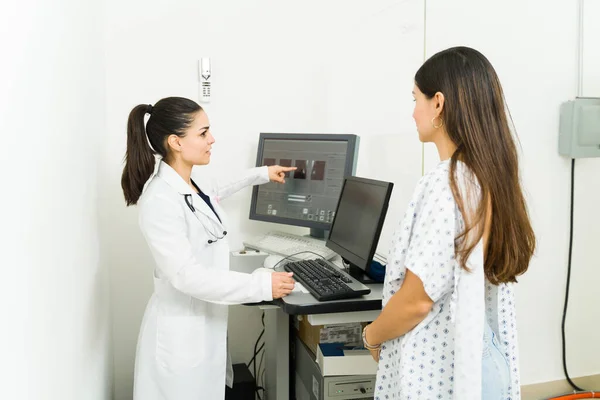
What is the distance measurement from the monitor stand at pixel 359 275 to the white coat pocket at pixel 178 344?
554 mm

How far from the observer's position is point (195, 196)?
5.49 ft

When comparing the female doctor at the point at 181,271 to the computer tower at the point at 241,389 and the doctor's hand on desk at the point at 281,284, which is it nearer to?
the doctor's hand on desk at the point at 281,284

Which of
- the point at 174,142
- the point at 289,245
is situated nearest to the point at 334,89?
the point at 289,245

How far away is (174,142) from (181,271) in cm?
45

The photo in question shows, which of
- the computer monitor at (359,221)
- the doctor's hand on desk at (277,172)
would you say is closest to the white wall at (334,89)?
the doctor's hand on desk at (277,172)

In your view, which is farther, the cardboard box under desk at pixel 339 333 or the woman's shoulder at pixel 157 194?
the cardboard box under desk at pixel 339 333

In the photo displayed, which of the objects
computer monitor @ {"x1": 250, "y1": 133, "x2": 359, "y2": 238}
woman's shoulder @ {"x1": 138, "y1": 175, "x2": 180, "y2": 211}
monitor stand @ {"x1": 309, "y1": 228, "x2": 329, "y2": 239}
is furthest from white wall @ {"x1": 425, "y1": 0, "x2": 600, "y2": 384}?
woman's shoulder @ {"x1": 138, "y1": 175, "x2": 180, "y2": 211}

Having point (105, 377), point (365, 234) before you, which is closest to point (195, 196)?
point (365, 234)

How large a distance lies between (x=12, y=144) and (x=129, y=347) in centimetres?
187

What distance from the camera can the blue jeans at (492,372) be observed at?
122cm

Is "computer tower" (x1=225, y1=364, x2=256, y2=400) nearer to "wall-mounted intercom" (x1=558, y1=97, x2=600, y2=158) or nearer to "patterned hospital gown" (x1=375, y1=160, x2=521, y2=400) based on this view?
"patterned hospital gown" (x1=375, y1=160, x2=521, y2=400)

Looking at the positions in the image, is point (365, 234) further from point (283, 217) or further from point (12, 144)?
point (12, 144)

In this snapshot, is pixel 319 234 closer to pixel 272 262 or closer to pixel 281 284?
pixel 272 262

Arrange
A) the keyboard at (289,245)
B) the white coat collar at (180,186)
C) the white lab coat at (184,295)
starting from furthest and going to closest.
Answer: the keyboard at (289,245), the white coat collar at (180,186), the white lab coat at (184,295)
